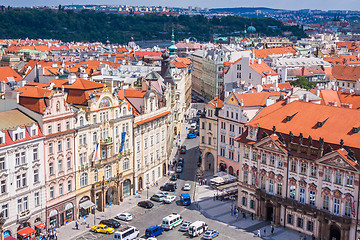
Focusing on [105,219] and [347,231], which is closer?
[347,231]

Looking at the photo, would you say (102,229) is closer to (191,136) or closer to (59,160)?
(59,160)

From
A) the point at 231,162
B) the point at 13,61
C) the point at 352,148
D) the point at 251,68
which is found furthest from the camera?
the point at 13,61

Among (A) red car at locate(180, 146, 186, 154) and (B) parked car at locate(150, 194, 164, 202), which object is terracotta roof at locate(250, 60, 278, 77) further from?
(B) parked car at locate(150, 194, 164, 202)

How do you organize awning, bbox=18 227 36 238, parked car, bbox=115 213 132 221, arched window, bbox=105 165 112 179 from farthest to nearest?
arched window, bbox=105 165 112 179, parked car, bbox=115 213 132 221, awning, bbox=18 227 36 238

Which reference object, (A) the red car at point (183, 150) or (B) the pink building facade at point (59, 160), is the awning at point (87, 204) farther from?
(A) the red car at point (183, 150)

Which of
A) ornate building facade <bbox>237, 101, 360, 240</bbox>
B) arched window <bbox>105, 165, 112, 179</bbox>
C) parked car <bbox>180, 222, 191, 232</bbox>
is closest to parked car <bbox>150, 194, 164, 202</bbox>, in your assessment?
arched window <bbox>105, 165, 112, 179</bbox>

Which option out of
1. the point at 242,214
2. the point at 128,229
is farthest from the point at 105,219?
the point at 242,214

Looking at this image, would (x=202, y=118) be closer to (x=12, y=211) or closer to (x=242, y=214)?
(x=242, y=214)
